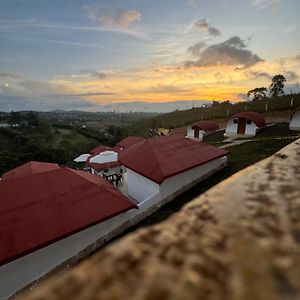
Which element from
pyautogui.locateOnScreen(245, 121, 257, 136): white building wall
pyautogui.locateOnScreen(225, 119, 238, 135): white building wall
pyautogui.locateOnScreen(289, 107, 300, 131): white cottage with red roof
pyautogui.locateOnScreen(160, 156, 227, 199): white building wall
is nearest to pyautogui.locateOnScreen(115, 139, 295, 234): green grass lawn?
pyautogui.locateOnScreen(160, 156, 227, 199): white building wall

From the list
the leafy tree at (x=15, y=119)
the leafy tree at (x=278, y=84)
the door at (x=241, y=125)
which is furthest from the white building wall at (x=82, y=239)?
the leafy tree at (x=15, y=119)

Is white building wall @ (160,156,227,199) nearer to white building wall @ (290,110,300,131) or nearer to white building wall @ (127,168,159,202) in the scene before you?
white building wall @ (127,168,159,202)

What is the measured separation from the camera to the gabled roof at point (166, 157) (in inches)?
514

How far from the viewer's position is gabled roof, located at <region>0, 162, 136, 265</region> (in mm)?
8375

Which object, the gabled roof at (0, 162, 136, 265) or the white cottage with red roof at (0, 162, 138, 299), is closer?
the white cottage with red roof at (0, 162, 138, 299)

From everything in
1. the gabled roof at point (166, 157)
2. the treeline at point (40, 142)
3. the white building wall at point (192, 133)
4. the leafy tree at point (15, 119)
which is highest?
the gabled roof at point (166, 157)

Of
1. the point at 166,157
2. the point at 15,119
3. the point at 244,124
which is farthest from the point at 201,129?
the point at 15,119

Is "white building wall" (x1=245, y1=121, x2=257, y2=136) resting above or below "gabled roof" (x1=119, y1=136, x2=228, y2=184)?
below

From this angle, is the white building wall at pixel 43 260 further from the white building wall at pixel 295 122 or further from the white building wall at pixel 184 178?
the white building wall at pixel 295 122

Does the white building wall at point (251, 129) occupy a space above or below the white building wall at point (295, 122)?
below

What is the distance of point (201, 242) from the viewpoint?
157 cm

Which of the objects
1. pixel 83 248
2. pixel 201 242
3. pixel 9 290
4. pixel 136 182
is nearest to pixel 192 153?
pixel 136 182

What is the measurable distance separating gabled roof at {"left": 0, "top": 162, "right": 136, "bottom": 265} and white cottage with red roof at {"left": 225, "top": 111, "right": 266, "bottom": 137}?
26.3 meters

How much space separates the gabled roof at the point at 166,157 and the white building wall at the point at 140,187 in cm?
60
